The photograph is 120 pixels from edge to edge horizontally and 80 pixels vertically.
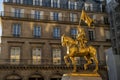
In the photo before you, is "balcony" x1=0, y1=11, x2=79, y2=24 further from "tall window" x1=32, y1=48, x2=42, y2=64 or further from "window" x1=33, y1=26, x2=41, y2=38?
"tall window" x1=32, y1=48, x2=42, y2=64

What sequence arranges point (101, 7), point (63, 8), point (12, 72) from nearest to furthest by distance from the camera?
point (12, 72)
point (63, 8)
point (101, 7)

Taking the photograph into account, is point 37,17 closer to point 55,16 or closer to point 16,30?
point 55,16

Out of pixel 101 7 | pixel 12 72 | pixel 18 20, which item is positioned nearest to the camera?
pixel 12 72

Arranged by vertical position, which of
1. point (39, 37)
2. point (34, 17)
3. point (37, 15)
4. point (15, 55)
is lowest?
point (15, 55)

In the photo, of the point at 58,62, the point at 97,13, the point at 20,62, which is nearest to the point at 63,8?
the point at 97,13

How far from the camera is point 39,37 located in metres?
41.9

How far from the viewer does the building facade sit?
129ft

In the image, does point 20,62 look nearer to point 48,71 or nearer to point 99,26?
point 48,71

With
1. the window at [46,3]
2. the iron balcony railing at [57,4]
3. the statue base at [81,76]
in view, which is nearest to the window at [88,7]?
the iron balcony railing at [57,4]

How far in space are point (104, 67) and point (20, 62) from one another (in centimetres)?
1451

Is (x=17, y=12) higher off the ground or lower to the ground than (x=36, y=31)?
higher

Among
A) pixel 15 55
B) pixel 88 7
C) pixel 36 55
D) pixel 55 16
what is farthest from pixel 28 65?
pixel 88 7

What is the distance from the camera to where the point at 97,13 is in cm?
4822

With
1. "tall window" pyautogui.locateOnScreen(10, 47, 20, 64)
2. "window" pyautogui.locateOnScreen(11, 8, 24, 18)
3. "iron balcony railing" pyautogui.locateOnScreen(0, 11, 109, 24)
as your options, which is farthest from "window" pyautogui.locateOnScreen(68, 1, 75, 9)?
"tall window" pyautogui.locateOnScreen(10, 47, 20, 64)
